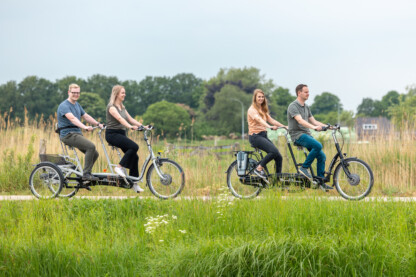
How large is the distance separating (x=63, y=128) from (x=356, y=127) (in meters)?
7.67

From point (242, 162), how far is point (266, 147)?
48cm

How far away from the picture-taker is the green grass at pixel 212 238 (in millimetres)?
5289

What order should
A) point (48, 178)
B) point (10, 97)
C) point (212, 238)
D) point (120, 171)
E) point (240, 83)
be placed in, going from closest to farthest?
point (212, 238) < point (120, 171) < point (48, 178) < point (10, 97) < point (240, 83)

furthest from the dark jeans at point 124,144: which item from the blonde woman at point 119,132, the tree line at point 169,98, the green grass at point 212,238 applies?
the tree line at point 169,98

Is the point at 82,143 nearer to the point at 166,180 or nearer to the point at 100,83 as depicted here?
the point at 166,180

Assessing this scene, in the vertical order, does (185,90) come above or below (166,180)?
above

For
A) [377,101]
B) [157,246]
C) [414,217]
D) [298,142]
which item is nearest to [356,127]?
[298,142]

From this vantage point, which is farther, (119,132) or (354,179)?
(119,132)

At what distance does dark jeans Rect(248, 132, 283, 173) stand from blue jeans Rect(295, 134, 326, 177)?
0.38 meters

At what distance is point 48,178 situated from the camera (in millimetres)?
8930

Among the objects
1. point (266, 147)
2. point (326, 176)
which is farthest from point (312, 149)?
point (266, 147)

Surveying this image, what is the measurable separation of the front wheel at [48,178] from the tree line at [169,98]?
1760 inches

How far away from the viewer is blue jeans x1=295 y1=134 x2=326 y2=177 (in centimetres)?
812

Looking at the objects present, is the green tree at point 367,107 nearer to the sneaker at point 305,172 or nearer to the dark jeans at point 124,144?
the sneaker at point 305,172
